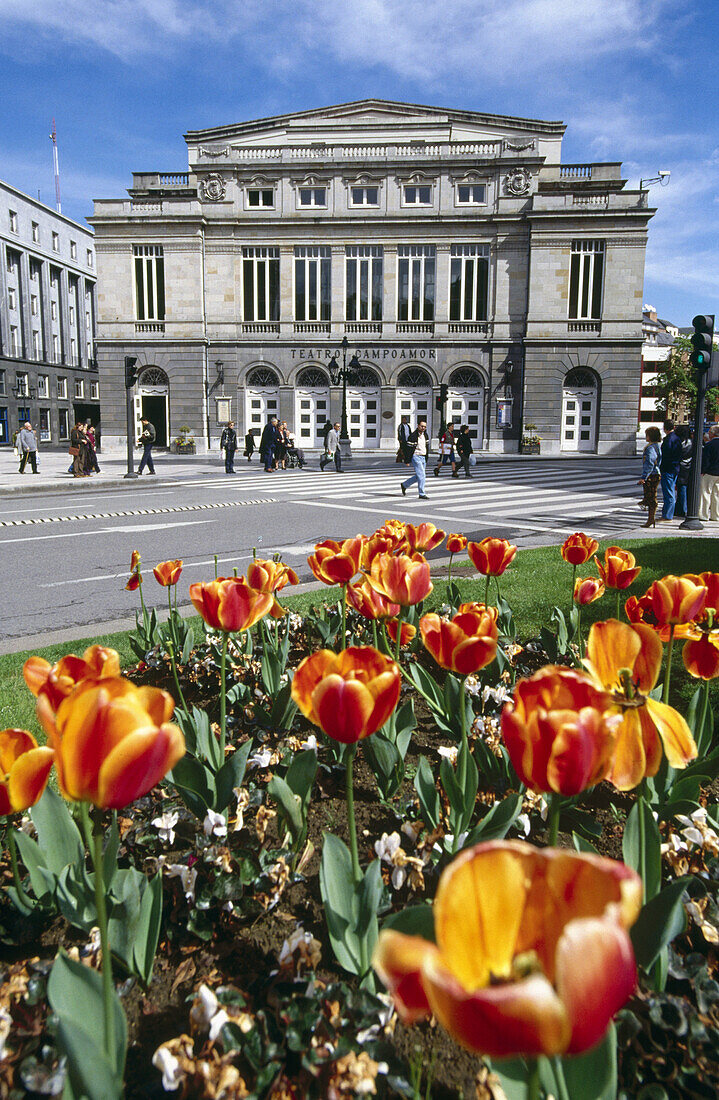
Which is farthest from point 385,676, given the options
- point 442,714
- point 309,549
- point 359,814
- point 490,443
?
point 490,443

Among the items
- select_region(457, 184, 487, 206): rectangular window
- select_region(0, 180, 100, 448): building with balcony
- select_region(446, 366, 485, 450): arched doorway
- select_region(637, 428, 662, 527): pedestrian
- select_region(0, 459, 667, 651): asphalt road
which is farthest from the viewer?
select_region(0, 180, 100, 448): building with balcony

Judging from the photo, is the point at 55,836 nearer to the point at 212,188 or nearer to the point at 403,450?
the point at 403,450

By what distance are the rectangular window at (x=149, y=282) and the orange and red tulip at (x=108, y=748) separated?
42.9m

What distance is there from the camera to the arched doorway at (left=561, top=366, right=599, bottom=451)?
39.6m

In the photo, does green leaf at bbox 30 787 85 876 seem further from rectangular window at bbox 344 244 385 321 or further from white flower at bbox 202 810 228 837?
rectangular window at bbox 344 244 385 321

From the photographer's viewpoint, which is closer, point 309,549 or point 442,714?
point 442,714

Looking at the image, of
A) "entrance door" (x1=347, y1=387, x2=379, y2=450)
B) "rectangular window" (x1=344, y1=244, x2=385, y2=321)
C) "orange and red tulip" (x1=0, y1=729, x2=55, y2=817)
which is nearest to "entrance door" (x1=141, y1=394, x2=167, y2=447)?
"entrance door" (x1=347, y1=387, x2=379, y2=450)

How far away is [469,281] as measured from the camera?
132 feet

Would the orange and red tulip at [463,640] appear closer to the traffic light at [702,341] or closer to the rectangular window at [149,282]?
the traffic light at [702,341]

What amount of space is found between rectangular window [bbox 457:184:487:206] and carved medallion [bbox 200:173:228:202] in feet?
41.0

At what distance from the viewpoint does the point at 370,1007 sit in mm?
1557

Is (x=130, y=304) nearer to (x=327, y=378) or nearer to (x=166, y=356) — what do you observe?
(x=166, y=356)

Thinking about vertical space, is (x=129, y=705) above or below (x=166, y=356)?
below

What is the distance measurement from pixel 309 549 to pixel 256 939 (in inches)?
317
